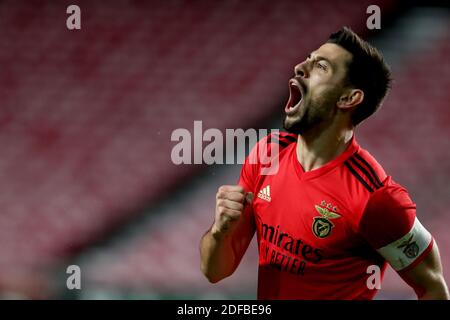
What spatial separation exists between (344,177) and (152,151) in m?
1.42

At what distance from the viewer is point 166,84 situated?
9.07ft

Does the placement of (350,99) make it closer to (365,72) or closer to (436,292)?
(365,72)

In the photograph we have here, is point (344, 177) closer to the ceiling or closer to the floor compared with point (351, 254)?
closer to the ceiling

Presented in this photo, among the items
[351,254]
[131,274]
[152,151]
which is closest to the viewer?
[351,254]

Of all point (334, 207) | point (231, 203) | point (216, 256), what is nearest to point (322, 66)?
point (334, 207)

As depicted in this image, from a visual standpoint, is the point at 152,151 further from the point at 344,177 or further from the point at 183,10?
the point at 344,177

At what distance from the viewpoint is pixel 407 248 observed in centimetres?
138

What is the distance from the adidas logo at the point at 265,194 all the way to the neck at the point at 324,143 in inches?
4.4

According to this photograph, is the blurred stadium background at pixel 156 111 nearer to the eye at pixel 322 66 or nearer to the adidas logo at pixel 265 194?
the adidas logo at pixel 265 194

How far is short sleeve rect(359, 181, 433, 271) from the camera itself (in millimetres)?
1358

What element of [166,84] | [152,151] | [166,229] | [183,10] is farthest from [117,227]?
[183,10]

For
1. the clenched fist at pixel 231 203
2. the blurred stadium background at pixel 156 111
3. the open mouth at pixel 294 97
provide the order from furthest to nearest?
the blurred stadium background at pixel 156 111 → the open mouth at pixel 294 97 → the clenched fist at pixel 231 203

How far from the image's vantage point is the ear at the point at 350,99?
147cm

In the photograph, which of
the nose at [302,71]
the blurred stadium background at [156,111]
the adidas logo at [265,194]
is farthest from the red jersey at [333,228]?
the blurred stadium background at [156,111]
